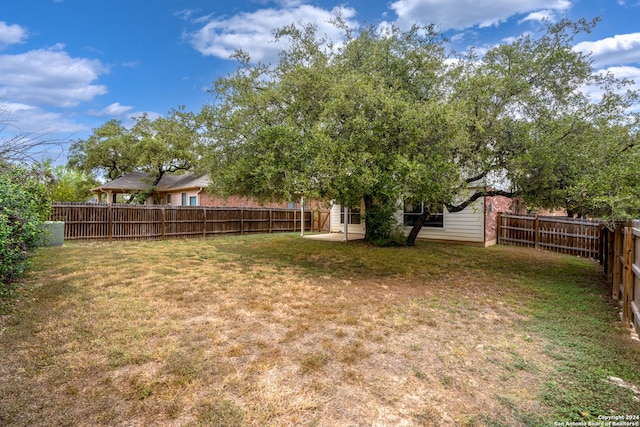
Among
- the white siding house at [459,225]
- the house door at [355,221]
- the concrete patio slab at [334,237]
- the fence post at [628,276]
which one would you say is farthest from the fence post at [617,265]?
the house door at [355,221]

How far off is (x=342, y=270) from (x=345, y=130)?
328 cm

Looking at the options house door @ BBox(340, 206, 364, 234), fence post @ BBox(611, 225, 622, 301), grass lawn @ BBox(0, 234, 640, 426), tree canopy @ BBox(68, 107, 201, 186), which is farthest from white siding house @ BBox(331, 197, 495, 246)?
tree canopy @ BBox(68, 107, 201, 186)

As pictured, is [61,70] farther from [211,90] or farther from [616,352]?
[616,352]

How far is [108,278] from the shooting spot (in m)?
6.14

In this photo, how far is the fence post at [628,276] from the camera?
4.07m

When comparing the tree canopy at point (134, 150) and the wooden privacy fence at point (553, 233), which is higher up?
the tree canopy at point (134, 150)

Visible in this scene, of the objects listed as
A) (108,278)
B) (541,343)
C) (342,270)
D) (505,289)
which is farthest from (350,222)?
(541,343)

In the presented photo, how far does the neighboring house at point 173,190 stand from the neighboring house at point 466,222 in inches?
325

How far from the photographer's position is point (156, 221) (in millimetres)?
13789

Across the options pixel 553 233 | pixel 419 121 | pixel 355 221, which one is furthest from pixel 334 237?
pixel 419 121

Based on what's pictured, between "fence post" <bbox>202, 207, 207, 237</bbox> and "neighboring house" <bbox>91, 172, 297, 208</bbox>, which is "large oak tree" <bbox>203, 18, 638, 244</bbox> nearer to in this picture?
"fence post" <bbox>202, 207, 207, 237</bbox>

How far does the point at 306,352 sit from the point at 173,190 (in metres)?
21.2

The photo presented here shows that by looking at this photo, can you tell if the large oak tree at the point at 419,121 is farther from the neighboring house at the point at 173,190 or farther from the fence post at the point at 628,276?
the neighboring house at the point at 173,190

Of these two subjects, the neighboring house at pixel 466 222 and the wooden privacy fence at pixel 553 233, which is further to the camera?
the neighboring house at pixel 466 222
